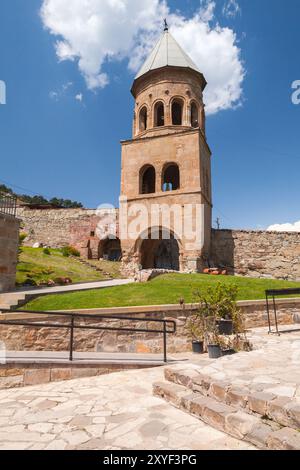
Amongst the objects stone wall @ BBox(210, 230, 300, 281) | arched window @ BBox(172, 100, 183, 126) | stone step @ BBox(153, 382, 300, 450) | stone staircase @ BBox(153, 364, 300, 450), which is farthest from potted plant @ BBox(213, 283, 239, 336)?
arched window @ BBox(172, 100, 183, 126)

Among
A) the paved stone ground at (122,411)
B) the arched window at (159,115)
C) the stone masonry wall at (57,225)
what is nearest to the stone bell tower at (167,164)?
the arched window at (159,115)

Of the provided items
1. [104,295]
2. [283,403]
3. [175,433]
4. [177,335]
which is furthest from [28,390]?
[104,295]

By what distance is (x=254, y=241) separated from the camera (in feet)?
66.9

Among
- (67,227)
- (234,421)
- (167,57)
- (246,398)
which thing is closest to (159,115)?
(167,57)

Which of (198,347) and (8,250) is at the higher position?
(8,250)

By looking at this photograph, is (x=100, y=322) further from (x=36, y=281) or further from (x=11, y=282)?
(x=36, y=281)

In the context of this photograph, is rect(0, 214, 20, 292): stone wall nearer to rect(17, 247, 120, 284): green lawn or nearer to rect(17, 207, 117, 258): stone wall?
rect(17, 247, 120, 284): green lawn

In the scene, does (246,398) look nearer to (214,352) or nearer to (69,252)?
(214,352)

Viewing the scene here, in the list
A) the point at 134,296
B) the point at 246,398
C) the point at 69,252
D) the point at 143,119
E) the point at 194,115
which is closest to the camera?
the point at 246,398

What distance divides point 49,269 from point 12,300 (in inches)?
269

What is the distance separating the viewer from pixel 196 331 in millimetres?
7887

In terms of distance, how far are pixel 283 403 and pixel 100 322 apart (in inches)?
217

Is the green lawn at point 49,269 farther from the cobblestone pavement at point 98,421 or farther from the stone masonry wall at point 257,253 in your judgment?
the cobblestone pavement at point 98,421
